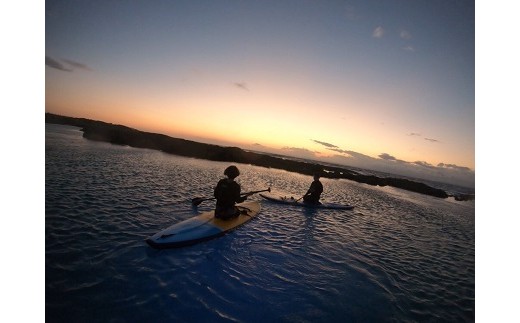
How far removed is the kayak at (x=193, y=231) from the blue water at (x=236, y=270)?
23 cm

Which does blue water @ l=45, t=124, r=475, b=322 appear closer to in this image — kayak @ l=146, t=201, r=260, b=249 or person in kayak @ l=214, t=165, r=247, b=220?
kayak @ l=146, t=201, r=260, b=249

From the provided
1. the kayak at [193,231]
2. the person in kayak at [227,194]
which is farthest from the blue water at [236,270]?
the person in kayak at [227,194]

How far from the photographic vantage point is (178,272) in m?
6.35

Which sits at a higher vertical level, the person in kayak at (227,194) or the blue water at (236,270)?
the person in kayak at (227,194)

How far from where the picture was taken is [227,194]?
9805mm

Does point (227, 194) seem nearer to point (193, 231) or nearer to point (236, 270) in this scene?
point (193, 231)

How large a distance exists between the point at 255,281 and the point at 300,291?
3.87 ft

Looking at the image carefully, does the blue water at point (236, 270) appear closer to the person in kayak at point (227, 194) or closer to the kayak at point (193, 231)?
the kayak at point (193, 231)

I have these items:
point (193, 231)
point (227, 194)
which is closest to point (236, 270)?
point (193, 231)

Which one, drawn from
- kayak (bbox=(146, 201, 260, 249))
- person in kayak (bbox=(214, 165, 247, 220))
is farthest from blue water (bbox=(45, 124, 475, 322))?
Result: person in kayak (bbox=(214, 165, 247, 220))

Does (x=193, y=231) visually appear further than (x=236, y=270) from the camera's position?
Yes

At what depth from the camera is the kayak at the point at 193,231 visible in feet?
24.7

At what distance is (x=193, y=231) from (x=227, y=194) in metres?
2.00
